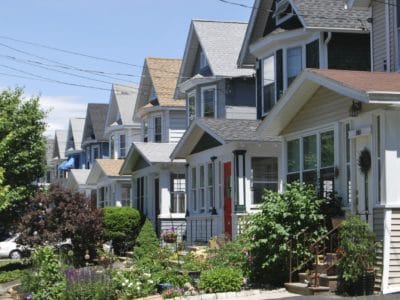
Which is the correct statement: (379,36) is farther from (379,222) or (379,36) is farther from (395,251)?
(395,251)

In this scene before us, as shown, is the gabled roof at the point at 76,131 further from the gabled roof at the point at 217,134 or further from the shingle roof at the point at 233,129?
the shingle roof at the point at 233,129

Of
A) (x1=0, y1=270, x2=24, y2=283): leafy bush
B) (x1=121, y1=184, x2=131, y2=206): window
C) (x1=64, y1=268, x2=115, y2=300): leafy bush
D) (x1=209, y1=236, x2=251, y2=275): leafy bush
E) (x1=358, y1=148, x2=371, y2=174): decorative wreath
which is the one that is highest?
(x1=358, y1=148, x2=371, y2=174): decorative wreath

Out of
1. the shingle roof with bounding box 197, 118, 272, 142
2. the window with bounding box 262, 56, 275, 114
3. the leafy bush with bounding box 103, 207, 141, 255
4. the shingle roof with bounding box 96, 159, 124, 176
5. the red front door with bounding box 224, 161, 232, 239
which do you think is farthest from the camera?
the shingle roof with bounding box 96, 159, 124, 176

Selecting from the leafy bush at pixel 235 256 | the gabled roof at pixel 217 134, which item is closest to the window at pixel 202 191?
the gabled roof at pixel 217 134

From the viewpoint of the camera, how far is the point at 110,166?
142ft

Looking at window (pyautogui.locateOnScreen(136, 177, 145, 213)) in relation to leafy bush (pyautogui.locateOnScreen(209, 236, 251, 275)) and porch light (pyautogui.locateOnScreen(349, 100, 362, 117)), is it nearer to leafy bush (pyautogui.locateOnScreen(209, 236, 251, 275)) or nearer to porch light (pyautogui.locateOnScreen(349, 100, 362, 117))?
leafy bush (pyautogui.locateOnScreen(209, 236, 251, 275))

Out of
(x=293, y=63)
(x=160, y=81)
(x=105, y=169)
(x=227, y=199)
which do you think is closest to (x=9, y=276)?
(x=227, y=199)

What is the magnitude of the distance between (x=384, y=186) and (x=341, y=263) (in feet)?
5.52

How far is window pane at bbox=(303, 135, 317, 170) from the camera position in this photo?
18125 millimetres

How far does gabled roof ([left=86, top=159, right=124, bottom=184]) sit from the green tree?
9961mm

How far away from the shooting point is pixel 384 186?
579 inches

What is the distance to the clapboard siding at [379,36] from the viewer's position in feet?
67.3

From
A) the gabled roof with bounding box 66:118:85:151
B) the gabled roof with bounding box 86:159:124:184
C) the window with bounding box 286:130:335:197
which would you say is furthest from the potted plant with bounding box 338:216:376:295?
the gabled roof with bounding box 66:118:85:151

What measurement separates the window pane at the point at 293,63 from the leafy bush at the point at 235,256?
329 inches
